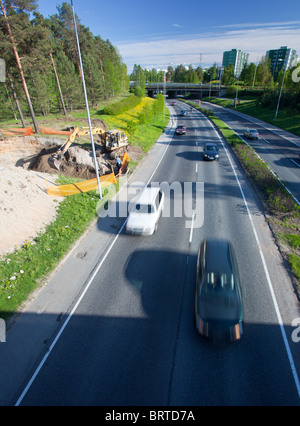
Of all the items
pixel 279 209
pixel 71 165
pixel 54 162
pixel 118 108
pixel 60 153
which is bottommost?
pixel 279 209

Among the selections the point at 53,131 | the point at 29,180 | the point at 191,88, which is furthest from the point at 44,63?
the point at 191,88

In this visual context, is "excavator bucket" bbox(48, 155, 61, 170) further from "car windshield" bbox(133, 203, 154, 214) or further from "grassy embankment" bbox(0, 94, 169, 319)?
"car windshield" bbox(133, 203, 154, 214)

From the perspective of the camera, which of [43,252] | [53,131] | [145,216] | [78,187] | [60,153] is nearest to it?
[43,252]

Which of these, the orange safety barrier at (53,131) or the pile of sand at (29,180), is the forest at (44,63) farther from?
the pile of sand at (29,180)

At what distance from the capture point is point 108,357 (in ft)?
22.4

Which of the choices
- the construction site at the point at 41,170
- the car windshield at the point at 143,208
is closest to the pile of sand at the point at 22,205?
the construction site at the point at 41,170

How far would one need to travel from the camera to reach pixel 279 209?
46.2 feet

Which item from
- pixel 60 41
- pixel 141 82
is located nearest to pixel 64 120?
pixel 60 41

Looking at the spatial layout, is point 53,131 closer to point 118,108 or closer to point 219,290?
point 118,108

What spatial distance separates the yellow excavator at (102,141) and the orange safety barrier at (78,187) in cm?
310

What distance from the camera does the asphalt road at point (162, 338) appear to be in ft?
19.7

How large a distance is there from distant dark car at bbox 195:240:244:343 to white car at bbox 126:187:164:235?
4.11 m

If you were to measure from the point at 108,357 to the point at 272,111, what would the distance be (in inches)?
2167

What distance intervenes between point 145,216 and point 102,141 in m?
13.0
